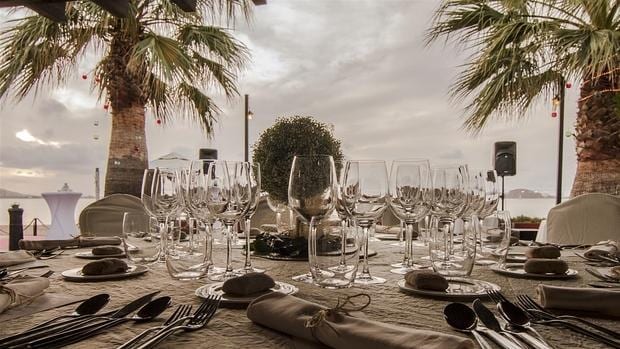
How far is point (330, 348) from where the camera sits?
0.60 meters

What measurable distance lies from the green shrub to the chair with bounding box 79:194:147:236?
2.45 feet

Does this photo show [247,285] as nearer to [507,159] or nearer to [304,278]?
[304,278]

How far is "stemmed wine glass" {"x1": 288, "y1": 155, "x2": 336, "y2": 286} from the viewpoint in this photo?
3.36ft

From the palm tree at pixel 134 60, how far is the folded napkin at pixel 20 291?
393 cm

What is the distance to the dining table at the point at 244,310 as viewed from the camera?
65 centimetres

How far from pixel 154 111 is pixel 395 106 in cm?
354

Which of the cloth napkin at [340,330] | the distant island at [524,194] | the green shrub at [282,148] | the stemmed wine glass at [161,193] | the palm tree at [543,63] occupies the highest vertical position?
the palm tree at [543,63]

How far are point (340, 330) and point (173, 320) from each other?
272mm

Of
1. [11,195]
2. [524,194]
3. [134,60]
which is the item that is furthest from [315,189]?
[11,195]

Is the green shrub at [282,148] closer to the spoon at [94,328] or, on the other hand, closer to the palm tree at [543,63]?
the spoon at [94,328]

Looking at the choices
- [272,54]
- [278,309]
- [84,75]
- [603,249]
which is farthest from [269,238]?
[272,54]

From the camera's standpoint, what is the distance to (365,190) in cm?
103

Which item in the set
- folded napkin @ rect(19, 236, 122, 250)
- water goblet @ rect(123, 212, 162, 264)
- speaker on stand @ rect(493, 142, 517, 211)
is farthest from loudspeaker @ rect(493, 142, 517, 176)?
water goblet @ rect(123, 212, 162, 264)

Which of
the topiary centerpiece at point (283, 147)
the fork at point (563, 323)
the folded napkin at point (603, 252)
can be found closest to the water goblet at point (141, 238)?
the topiary centerpiece at point (283, 147)
